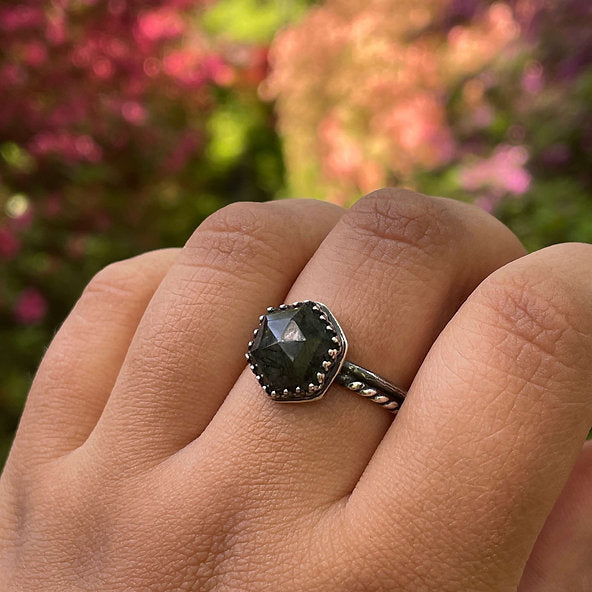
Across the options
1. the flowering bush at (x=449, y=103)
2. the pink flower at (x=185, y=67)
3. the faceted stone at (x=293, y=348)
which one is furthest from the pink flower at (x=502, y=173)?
the pink flower at (x=185, y=67)

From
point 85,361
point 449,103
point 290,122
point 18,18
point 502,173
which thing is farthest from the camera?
point 290,122

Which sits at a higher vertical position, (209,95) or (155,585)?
(209,95)

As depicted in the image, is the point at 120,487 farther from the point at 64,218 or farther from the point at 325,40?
the point at 325,40

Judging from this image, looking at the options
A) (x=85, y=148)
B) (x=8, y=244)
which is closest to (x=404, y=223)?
(x=8, y=244)

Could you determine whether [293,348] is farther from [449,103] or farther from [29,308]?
[449,103]

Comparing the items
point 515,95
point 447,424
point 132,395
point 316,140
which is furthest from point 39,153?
point 447,424

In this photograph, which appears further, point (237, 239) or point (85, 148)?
point (85, 148)

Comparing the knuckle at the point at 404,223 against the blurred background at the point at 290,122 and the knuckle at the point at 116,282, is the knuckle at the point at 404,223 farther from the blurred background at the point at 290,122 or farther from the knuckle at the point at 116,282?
the blurred background at the point at 290,122

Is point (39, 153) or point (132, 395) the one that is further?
point (39, 153)
